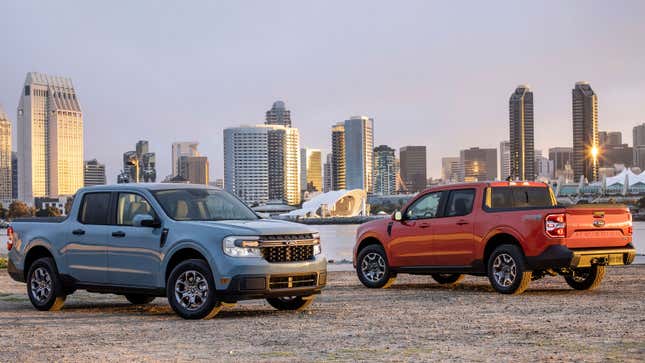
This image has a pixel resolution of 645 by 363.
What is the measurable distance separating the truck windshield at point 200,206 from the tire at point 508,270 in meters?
4.48

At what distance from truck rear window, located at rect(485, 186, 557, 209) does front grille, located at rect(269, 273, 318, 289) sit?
464 cm

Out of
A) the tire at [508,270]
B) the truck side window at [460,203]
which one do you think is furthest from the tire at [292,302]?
the truck side window at [460,203]

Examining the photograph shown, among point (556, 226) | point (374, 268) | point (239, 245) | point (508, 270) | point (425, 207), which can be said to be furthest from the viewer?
point (374, 268)

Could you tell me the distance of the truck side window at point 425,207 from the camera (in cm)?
1745

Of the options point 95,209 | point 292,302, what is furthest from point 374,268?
point 95,209

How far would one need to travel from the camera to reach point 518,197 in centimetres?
1691

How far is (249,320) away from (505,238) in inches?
217

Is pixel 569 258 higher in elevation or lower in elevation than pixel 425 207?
lower

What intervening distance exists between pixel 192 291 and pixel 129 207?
176 cm

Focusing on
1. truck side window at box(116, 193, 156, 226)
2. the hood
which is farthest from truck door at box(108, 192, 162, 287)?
the hood

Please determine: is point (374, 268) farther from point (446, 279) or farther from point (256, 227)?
point (256, 227)

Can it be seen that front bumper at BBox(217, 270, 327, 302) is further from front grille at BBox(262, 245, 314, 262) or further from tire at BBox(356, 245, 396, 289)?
tire at BBox(356, 245, 396, 289)

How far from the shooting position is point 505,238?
16.2 m

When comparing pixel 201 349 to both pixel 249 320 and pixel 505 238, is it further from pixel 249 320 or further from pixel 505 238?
pixel 505 238
